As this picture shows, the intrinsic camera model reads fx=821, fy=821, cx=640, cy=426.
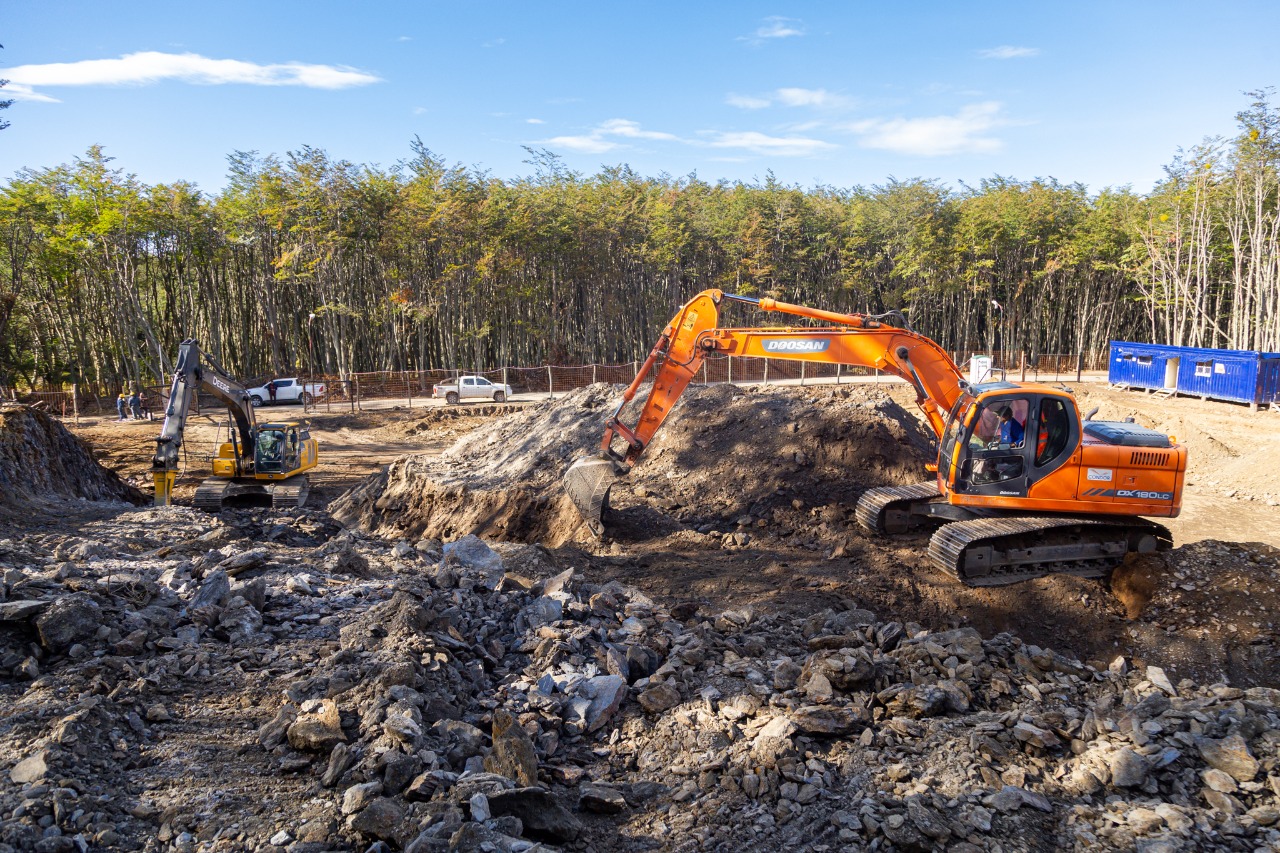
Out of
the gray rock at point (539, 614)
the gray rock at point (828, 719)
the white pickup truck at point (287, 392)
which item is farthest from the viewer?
the white pickup truck at point (287, 392)

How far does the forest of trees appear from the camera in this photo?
29.7m

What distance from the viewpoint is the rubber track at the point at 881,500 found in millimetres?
10836

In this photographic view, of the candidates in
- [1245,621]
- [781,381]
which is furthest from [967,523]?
[781,381]

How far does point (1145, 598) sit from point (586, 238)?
3062 cm

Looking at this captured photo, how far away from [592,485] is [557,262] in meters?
27.1

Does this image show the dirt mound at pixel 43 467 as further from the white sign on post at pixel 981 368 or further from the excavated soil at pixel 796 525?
the white sign on post at pixel 981 368

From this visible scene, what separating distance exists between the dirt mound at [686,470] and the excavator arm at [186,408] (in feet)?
7.68

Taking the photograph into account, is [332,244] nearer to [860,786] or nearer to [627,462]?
[627,462]

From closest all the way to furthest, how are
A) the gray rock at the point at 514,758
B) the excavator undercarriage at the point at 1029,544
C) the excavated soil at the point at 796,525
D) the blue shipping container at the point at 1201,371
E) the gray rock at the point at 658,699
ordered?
the gray rock at the point at 514,758
the gray rock at the point at 658,699
the excavated soil at the point at 796,525
the excavator undercarriage at the point at 1029,544
the blue shipping container at the point at 1201,371

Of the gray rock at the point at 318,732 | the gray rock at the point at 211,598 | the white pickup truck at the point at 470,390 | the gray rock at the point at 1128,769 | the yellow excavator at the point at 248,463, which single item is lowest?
the gray rock at the point at 1128,769

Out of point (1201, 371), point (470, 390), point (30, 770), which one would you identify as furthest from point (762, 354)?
point (1201, 371)

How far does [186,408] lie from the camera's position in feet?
43.0

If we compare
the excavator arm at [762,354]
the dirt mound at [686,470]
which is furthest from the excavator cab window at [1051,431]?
the dirt mound at [686,470]

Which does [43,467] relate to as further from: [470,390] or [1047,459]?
[470,390]
